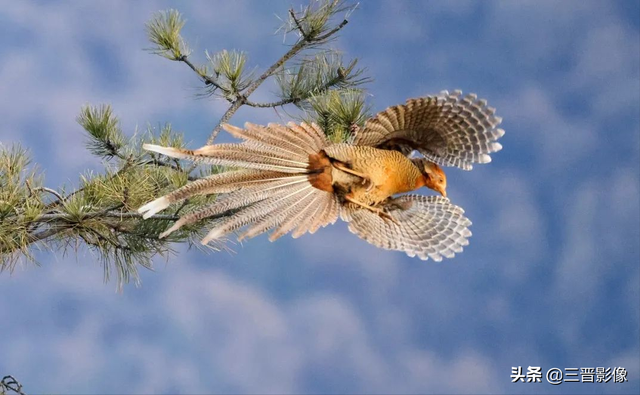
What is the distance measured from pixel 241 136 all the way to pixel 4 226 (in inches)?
61.6

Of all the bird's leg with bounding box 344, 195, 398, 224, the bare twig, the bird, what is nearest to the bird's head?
the bird

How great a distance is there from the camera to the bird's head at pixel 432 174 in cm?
221

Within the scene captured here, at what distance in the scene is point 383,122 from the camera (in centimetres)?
210

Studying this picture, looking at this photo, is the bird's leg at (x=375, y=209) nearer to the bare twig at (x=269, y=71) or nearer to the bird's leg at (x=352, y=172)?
the bird's leg at (x=352, y=172)

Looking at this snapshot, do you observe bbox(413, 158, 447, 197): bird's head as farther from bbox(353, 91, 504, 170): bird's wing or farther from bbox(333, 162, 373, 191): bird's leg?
bbox(333, 162, 373, 191): bird's leg

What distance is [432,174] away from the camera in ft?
7.25

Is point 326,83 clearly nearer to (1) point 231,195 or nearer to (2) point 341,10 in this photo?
(2) point 341,10

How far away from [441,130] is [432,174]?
0.12m

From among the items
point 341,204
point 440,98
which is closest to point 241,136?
point 341,204

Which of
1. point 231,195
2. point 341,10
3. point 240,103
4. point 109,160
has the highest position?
point 341,10

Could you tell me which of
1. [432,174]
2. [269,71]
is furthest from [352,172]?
[269,71]

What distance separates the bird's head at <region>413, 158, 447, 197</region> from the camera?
2213 millimetres

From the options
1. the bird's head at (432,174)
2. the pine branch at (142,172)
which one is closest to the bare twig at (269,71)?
the pine branch at (142,172)

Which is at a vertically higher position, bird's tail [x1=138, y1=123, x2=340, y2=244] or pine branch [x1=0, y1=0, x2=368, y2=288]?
pine branch [x1=0, y1=0, x2=368, y2=288]
